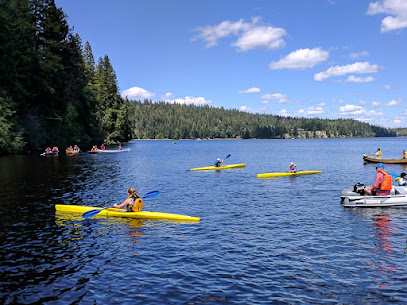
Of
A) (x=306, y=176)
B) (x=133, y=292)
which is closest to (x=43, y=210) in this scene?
(x=133, y=292)

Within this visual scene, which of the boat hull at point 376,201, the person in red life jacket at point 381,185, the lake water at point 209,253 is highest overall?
the person in red life jacket at point 381,185

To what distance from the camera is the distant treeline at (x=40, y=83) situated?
2018 inches

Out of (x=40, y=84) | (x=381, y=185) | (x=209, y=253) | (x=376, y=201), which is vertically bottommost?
(x=209, y=253)

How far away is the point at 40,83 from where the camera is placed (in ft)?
195

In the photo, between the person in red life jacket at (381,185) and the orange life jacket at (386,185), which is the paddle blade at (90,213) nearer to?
the person in red life jacket at (381,185)

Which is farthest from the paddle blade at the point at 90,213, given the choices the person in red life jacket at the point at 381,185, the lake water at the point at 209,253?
the person in red life jacket at the point at 381,185

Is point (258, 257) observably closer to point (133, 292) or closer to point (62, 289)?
point (133, 292)

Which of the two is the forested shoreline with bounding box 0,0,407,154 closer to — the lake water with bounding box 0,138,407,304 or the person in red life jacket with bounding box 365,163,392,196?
the lake water with bounding box 0,138,407,304

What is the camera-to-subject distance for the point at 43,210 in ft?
64.3

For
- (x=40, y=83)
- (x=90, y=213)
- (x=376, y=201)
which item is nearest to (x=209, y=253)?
(x=90, y=213)

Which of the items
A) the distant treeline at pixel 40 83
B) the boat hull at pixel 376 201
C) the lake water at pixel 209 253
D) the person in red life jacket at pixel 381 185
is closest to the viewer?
the lake water at pixel 209 253

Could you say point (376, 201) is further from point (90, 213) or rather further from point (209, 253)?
point (90, 213)

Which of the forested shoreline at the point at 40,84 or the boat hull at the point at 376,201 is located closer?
the boat hull at the point at 376,201

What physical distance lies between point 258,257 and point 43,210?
1349cm
